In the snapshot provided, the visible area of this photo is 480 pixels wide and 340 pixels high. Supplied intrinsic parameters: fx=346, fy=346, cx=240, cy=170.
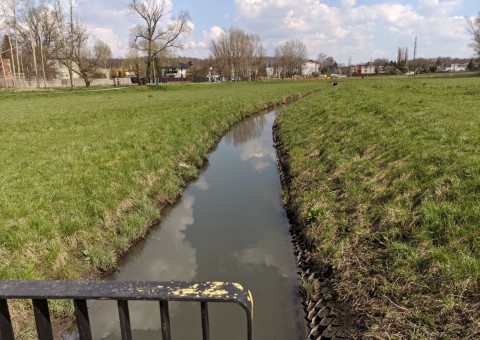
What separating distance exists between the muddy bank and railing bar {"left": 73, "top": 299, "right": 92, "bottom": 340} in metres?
4.01

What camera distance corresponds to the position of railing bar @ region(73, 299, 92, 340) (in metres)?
1.93

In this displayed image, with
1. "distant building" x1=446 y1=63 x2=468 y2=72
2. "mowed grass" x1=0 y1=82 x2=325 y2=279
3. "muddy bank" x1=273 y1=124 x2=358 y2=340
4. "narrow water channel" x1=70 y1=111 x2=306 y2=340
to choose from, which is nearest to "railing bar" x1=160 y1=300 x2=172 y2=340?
"muddy bank" x1=273 y1=124 x2=358 y2=340

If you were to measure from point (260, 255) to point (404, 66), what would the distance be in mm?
135023

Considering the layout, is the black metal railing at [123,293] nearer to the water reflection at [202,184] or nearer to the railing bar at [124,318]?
the railing bar at [124,318]

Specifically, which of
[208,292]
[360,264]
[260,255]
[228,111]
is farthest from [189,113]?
[208,292]

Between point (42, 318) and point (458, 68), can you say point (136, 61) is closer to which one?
point (42, 318)

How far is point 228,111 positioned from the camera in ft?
88.8

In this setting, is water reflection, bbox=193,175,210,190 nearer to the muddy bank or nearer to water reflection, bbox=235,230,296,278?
water reflection, bbox=235,230,296,278

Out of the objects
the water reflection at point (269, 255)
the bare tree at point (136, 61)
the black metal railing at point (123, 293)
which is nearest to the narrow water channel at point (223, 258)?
the water reflection at point (269, 255)

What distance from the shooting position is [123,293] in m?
1.75

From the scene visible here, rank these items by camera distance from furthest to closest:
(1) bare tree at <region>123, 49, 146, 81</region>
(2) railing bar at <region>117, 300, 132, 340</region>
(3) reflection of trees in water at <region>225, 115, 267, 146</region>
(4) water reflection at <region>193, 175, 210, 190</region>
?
(1) bare tree at <region>123, 49, 146, 81</region> → (3) reflection of trees in water at <region>225, 115, 267, 146</region> → (4) water reflection at <region>193, 175, 210, 190</region> → (2) railing bar at <region>117, 300, 132, 340</region>

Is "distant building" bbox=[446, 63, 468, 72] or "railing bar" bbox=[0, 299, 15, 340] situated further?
"distant building" bbox=[446, 63, 468, 72]

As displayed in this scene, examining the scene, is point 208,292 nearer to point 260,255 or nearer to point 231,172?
point 260,255

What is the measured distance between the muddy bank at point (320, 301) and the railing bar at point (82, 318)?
4.01 m
